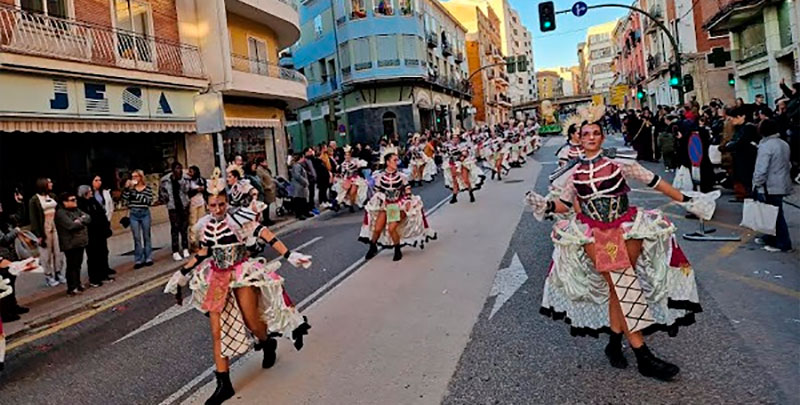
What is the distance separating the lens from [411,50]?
44.2m

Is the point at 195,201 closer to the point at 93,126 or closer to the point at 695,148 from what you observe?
the point at 93,126

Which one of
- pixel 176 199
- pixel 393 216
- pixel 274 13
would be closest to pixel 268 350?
pixel 393 216

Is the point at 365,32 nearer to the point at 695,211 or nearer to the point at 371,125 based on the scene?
the point at 371,125

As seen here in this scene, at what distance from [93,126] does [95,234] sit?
6.74 metres

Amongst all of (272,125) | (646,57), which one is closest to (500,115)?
(646,57)

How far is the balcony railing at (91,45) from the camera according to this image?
13.4 m

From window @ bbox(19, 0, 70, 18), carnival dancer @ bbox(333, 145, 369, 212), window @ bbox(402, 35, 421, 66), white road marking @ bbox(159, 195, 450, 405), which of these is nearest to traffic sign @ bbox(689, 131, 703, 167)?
white road marking @ bbox(159, 195, 450, 405)

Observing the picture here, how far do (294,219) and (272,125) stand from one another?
971 cm

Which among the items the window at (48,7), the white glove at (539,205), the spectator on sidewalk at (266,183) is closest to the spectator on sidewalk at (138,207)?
the spectator on sidewalk at (266,183)

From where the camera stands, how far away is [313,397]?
4375mm

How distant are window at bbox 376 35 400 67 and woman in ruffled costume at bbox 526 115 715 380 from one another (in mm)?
39547

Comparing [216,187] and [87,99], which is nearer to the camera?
[216,187]

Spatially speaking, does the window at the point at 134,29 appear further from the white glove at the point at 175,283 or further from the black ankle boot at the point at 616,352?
the black ankle boot at the point at 616,352

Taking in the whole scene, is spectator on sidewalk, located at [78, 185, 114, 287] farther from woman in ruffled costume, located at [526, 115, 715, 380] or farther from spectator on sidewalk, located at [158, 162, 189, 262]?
woman in ruffled costume, located at [526, 115, 715, 380]
